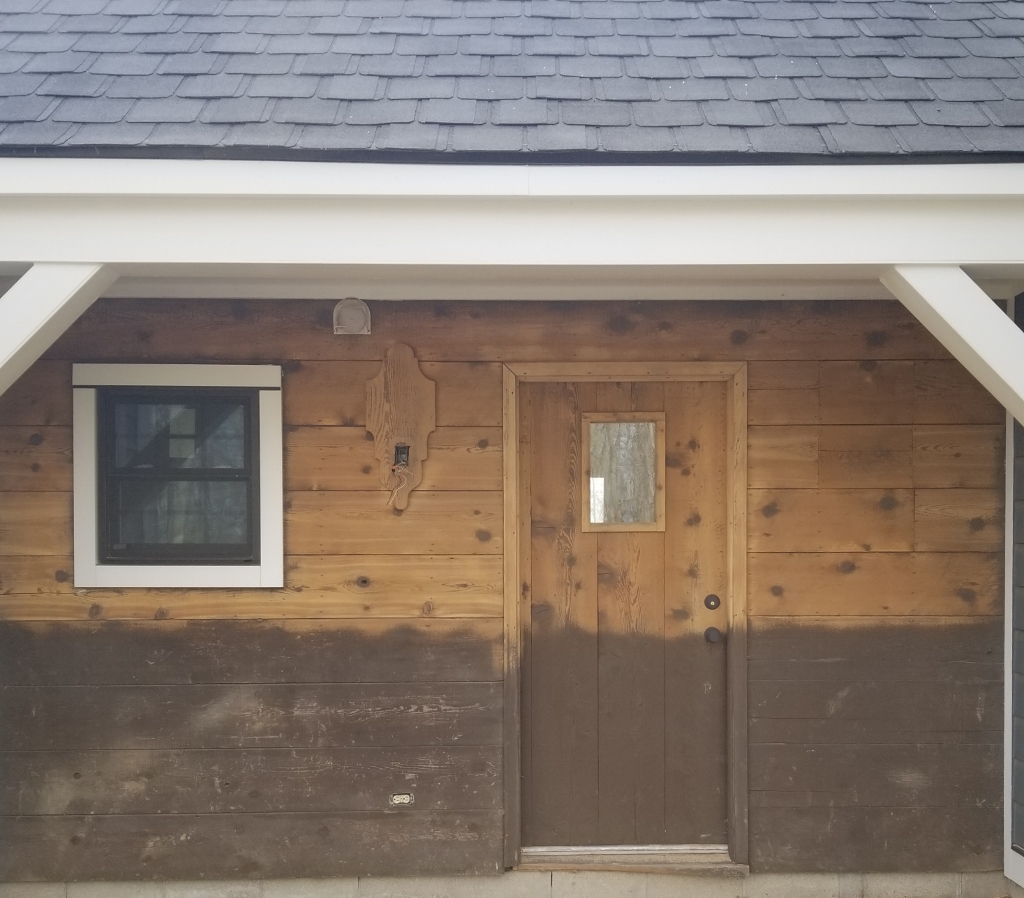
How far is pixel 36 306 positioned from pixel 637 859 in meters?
2.82

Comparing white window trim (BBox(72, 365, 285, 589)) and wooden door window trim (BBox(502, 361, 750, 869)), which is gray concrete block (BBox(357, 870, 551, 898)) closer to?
wooden door window trim (BBox(502, 361, 750, 869))

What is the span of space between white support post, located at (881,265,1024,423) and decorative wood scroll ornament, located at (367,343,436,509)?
1636mm

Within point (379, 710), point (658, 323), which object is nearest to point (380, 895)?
point (379, 710)

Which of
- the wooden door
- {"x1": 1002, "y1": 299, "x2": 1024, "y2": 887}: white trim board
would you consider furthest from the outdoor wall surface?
the wooden door

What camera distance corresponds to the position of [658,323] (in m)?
2.96

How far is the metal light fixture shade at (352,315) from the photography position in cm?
292

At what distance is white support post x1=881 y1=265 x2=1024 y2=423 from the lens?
2.11 meters

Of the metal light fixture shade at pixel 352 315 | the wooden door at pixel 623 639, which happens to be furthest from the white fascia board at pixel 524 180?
the wooden door at pixel 623 639

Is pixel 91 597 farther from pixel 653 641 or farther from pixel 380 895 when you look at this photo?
pixel 653 641

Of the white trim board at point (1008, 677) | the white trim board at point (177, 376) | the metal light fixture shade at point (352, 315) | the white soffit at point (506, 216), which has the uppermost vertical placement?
the white soffit at point (506, 216)

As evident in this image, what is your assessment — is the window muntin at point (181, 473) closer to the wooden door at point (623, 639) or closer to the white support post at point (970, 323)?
the wooden door at point (623, 639)

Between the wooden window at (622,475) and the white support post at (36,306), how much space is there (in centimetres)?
178

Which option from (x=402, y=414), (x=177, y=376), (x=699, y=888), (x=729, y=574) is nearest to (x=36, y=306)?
(x=177, y=376)

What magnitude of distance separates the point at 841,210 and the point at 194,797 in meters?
3.04
